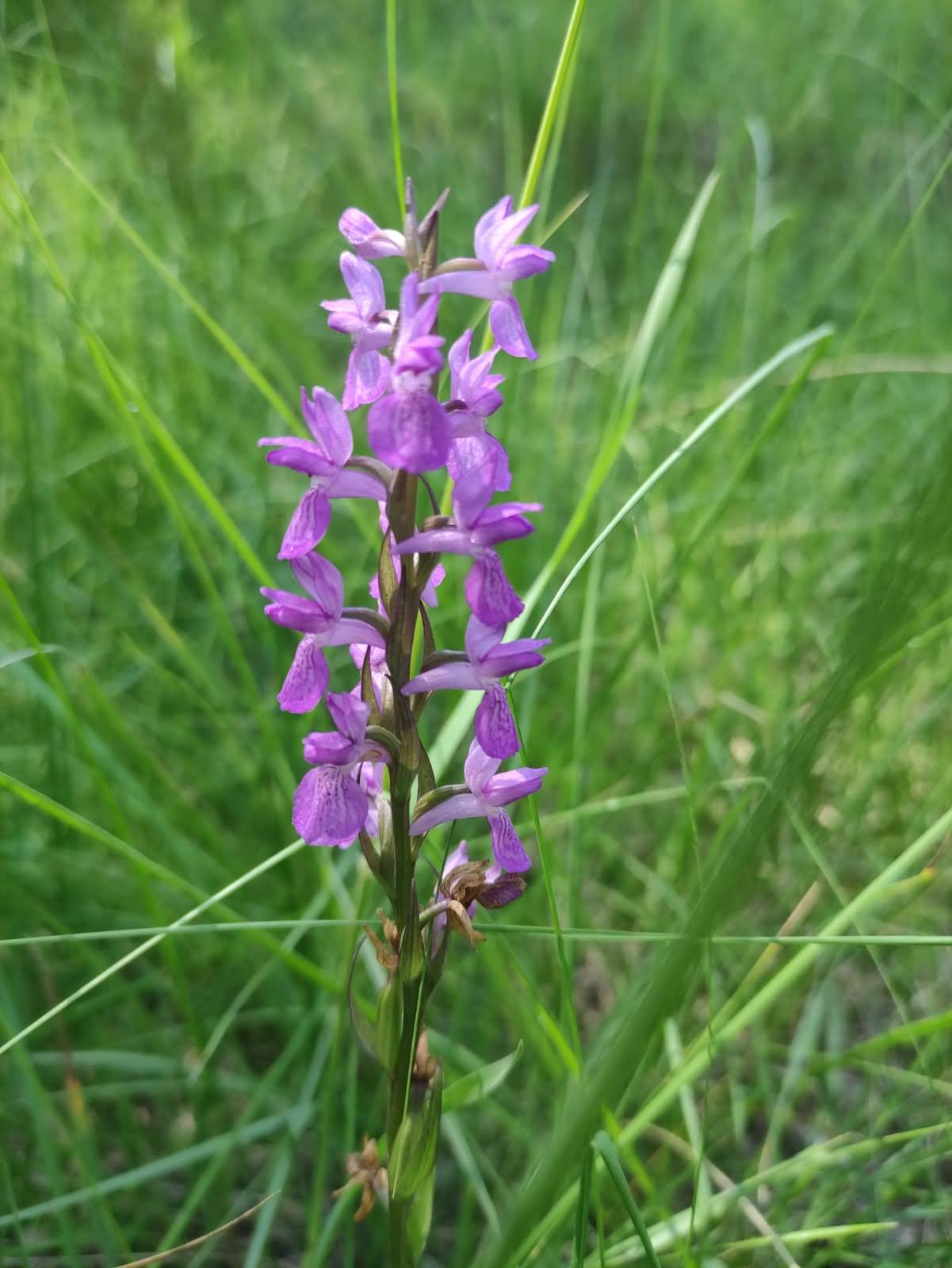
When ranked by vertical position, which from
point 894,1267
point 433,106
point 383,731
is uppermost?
point 433,106

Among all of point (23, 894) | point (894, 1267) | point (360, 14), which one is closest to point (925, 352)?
point (894, 1267)

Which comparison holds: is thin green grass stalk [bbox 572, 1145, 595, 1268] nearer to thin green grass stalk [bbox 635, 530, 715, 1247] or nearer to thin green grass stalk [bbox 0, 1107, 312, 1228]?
thin green grass stalk [bbox 635, 530, 715, 1247]

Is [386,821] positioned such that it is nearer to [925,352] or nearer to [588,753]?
[588,753]

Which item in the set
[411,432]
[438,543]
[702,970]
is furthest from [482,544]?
[702,970]

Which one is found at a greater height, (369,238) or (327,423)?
(369,238)

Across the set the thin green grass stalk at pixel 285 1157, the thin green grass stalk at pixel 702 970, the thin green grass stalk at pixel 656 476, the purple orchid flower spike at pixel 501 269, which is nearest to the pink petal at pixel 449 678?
the thin green grass stalk at pixel 656 476

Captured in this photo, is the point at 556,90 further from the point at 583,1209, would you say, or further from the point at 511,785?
the point at 583,1209

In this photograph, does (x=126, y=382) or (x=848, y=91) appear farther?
(x=848, y=91)

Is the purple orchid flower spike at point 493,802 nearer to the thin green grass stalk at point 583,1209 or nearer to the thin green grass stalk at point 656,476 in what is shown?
the thin green grass stalk at point 656,476
